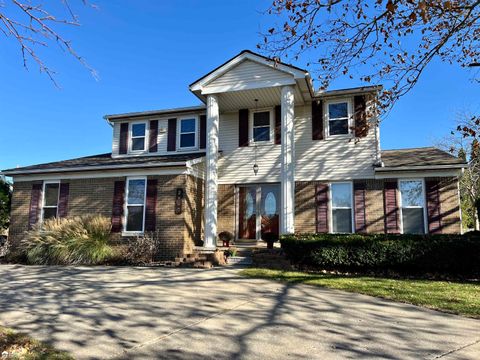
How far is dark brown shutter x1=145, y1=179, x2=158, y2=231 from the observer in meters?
13.8

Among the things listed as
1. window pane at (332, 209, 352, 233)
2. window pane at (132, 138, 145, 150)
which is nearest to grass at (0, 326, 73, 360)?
window pane at (332, 209, 352, 233)

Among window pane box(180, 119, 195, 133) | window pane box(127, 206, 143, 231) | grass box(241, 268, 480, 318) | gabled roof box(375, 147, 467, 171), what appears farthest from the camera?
window pane box(180, 119, 195, 133)

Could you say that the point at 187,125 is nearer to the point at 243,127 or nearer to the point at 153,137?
the point at 153,137

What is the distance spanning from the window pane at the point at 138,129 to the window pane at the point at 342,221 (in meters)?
9.24

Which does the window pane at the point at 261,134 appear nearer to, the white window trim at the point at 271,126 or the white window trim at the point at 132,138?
the white window trim at the point at 271,126

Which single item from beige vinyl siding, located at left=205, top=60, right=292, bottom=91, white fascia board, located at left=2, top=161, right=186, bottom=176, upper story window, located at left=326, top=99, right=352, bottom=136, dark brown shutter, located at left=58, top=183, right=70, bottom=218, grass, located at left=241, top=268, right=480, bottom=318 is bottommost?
grass, located at left=241, top=268, right=480, bottom=318

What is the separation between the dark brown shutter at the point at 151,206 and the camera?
13.8 m

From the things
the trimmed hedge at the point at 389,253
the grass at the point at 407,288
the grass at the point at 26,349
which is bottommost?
the grass at the point at 26,349

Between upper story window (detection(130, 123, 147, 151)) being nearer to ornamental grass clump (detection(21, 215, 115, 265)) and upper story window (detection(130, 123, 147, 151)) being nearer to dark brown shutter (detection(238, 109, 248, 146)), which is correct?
ornamental grass clump (detection(21, 215, 115, 265))

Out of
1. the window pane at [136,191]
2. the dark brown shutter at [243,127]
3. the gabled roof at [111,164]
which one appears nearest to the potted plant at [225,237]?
the gabled roof at [111,164]

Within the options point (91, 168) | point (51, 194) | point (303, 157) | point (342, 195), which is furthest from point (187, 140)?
point (342, 195)

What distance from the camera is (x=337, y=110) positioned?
15141 mm

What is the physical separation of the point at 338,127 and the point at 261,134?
10.1 ft

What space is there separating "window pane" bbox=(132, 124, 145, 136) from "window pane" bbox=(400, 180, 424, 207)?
1116 cm
